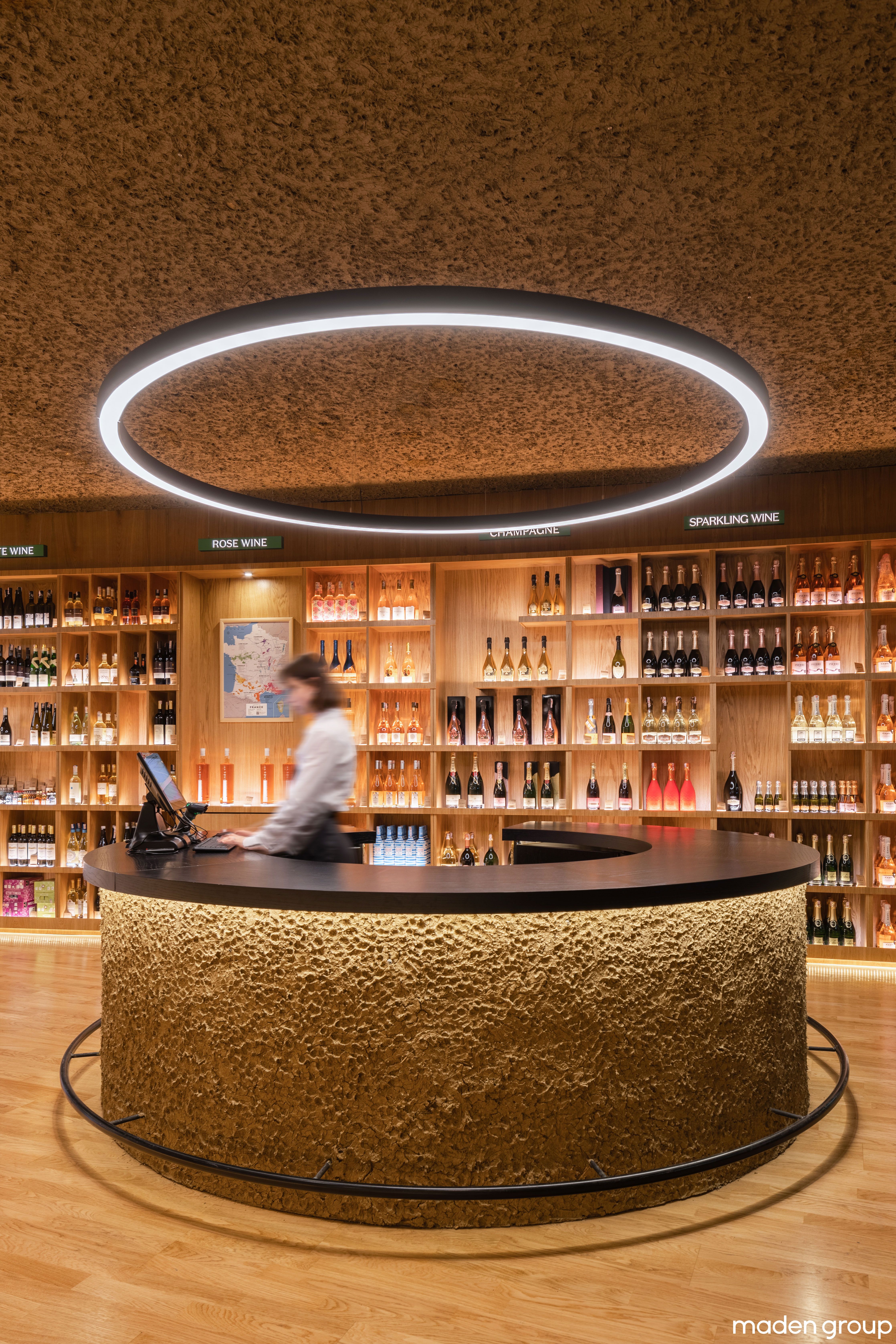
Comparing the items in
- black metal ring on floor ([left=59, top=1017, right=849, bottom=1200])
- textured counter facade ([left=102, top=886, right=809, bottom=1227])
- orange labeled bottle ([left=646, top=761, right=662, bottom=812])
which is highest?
orange labeled bottle ([left=646, top=761, right=662, bottom=812])

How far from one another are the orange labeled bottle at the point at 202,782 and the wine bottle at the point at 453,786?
1691 millimetres

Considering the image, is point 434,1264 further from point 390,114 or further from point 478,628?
point 478,628

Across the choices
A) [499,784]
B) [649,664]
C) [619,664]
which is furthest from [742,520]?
[499,784]

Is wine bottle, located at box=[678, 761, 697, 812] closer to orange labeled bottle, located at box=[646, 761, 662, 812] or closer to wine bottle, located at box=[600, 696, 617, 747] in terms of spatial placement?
orange labeled bottle, located at box=[646, 761, 662, 812]

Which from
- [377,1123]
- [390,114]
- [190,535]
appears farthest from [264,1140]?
[190,535]

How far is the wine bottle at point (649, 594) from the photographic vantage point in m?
5.70

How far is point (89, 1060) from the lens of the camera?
3740 millimetres

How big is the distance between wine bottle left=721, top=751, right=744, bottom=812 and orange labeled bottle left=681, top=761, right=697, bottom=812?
0.17 m

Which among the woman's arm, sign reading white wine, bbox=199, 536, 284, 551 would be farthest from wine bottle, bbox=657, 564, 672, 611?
the woman's arm

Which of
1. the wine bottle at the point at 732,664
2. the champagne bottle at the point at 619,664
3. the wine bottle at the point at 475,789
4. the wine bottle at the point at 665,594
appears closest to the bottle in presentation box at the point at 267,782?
the wine bottle at the point at 475,789

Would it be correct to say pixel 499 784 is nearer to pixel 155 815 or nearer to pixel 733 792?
pixel 733 792

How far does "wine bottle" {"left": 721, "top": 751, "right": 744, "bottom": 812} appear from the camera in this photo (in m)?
5.49

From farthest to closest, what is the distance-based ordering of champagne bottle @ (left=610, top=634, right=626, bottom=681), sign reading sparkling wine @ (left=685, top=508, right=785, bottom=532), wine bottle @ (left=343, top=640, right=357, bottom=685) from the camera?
1. wine bottle @ (left=343, top=640, right=357, bottom=685)
2. champagne bottle @ (left=610, top=634, right=626, bottom=681)
3. sign reading sparkling wine @ (left=685, top=508, right=785, bottom=532)

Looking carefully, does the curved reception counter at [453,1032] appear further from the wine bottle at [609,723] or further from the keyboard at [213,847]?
the wine bottle at [609,723]
